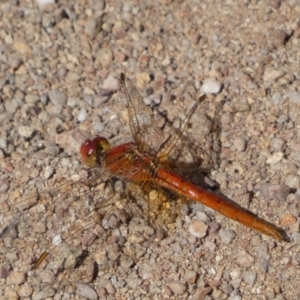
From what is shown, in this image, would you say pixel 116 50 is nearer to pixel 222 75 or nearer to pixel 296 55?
pixel 222 75

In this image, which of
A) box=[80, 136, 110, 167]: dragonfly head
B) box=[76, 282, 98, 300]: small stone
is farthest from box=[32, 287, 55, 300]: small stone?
box=[80, 136, 110, 167]: dragonfly head

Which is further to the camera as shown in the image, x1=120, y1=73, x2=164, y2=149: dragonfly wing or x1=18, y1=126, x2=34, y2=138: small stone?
x1=18, y1=126, x2=34, y2=138: small stone

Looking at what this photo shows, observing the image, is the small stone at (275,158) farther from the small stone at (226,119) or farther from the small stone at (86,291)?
the small stone at (86,291)

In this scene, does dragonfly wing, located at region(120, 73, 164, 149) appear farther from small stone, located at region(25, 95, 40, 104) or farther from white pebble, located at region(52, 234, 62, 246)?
white pebble, located at region(52, 234, 62, 246)

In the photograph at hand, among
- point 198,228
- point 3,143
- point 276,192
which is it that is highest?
point 3,143

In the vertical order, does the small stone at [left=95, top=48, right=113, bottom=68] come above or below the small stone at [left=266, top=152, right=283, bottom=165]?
above

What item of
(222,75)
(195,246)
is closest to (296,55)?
(222,75)

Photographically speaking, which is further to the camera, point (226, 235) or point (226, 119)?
point (226, 119)

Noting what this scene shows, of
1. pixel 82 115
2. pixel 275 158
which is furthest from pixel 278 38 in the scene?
pixel 82 115

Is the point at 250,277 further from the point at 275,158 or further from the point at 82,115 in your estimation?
the point at 82,115
